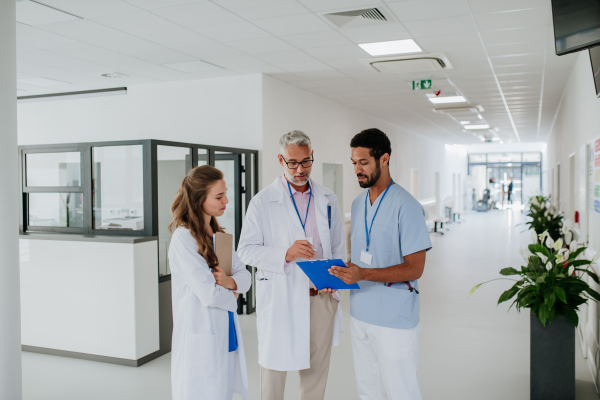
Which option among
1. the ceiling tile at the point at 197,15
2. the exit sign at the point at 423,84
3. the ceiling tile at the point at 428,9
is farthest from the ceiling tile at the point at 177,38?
the exit sign at the point at 423,84

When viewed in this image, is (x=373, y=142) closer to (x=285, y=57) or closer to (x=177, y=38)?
(x=177, y=38)

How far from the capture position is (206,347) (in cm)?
224

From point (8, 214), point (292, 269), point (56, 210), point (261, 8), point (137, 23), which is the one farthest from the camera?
point (56, 210)

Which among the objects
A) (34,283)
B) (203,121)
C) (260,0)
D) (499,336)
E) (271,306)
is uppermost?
(260,0)

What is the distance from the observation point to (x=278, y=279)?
2.53 m

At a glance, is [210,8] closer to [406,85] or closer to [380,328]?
[380,328]

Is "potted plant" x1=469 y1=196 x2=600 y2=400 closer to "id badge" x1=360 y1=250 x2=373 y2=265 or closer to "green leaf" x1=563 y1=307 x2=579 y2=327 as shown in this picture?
"green leaf" x1=563 y1=307 x2=579 y2=327

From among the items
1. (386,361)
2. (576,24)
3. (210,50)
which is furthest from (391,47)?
(386,361)

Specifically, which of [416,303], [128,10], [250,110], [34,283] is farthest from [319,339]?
[250,110]

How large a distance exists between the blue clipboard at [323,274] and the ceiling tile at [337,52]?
3.41 m

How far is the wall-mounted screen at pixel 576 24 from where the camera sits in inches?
106

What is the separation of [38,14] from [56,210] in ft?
6.61

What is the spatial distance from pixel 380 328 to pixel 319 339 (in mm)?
439

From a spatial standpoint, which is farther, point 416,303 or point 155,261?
point 155,261
